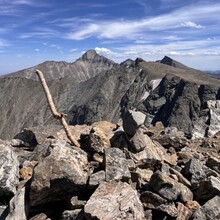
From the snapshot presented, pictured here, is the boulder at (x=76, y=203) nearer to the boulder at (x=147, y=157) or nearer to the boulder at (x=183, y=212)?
the boulder at (x=183, y=212)

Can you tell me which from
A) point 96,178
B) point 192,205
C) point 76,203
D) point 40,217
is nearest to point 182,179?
point 192,205

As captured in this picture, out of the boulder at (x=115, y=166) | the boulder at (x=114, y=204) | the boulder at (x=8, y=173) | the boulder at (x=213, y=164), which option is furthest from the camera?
the boulder at (x=213, y=164)

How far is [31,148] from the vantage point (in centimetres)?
2194

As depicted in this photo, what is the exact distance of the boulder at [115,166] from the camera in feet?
46.4

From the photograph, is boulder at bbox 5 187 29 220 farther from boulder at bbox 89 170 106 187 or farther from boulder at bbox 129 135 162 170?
boulder at bbox 129 135 162 170

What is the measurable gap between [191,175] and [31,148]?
31.0 ft

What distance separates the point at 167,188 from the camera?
13.9 meters

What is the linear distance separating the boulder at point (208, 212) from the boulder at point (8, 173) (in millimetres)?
6851

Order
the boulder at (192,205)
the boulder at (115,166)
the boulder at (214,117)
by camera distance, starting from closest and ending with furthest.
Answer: the boulder at (192,205) < the boulder at (115,166) < the boulder at (214,117)

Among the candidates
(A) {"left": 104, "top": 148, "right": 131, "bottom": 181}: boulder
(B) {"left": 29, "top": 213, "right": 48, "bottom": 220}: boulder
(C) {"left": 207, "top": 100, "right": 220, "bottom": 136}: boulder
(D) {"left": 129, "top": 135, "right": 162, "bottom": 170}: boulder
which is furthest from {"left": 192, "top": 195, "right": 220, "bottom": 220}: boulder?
(C) {"left": 207, "top": 100, "right": 220, "bottom": 136}: boulder

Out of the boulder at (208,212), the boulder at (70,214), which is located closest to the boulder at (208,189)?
the boulder at (208,212)

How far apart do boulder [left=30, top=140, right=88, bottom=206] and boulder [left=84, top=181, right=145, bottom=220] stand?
1.21 meters

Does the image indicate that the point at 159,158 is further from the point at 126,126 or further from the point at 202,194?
the point at 202,194

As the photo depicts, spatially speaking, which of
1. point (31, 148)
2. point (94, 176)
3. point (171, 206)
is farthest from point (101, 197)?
point (31, 148)
